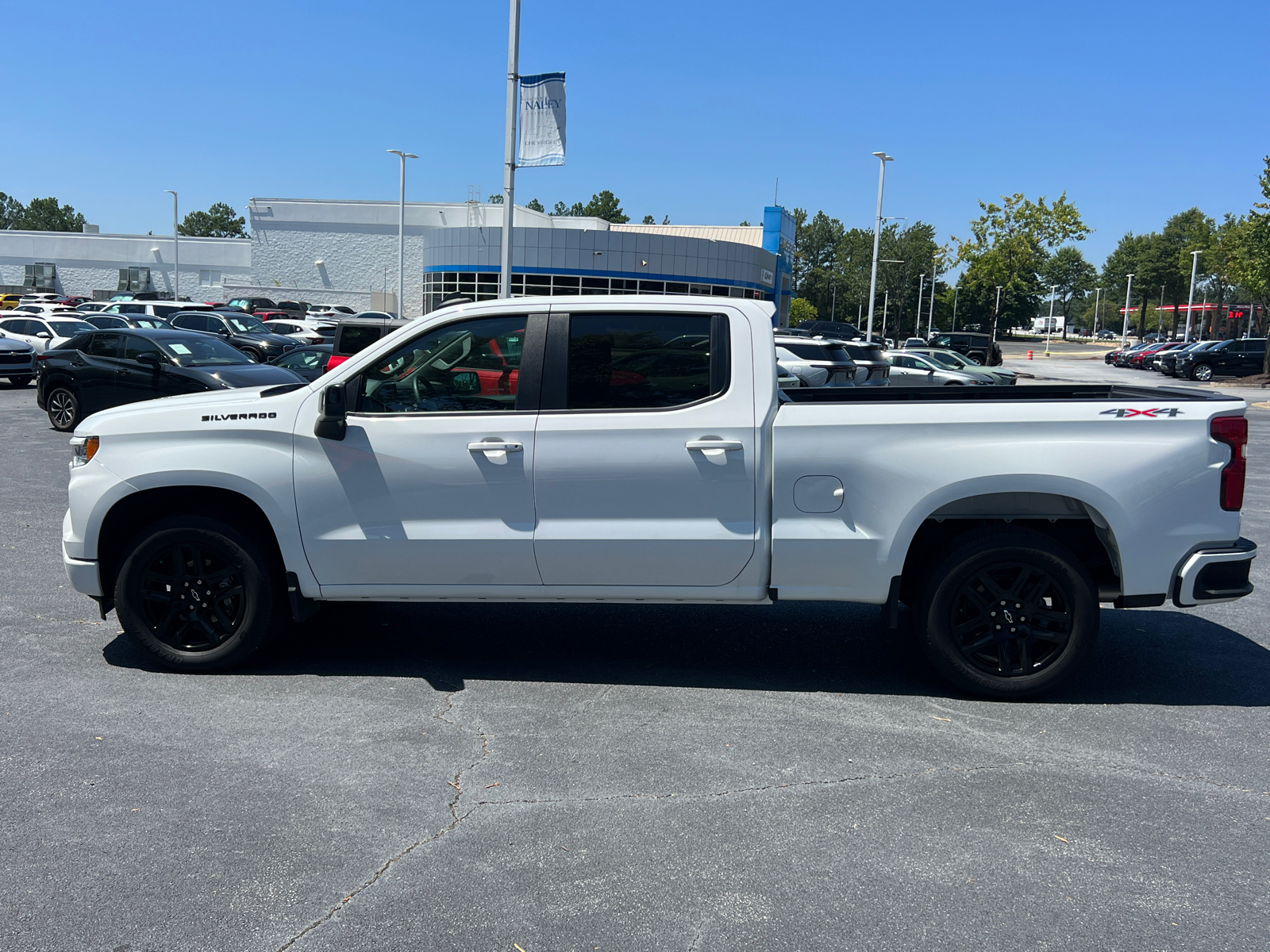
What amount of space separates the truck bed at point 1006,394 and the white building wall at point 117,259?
224ft

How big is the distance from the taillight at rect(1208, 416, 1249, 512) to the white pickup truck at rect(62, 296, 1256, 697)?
0.01 m

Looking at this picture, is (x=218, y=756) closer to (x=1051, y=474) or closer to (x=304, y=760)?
(x=304, y=760)

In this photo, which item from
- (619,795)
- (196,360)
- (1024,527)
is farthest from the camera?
(196,360)

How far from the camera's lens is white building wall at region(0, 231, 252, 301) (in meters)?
69.2

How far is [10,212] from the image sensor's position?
16250cm

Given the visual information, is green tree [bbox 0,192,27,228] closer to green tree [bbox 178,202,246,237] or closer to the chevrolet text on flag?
green tree [bbox 178,202,246,237]

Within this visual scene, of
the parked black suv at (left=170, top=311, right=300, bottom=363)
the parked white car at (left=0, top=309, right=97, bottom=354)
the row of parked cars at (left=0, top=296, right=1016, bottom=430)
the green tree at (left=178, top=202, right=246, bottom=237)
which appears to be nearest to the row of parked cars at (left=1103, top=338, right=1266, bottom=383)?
the row of parked cars at (left=0, top=296, right=1016, bottom=430)

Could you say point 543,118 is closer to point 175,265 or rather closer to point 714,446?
point 714,446

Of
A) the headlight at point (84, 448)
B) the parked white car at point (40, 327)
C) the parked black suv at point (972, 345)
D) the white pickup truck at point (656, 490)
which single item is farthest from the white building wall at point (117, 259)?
the white pickup truck at point (656, 490)

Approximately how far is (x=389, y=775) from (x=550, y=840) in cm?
88

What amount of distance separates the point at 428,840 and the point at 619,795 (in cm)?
78

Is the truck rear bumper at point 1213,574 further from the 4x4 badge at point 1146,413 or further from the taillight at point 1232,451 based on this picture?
the 4x4 badge at point 1146,413

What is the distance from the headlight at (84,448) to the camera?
5336 millimetres

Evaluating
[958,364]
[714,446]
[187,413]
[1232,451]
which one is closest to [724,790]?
[714,446]
